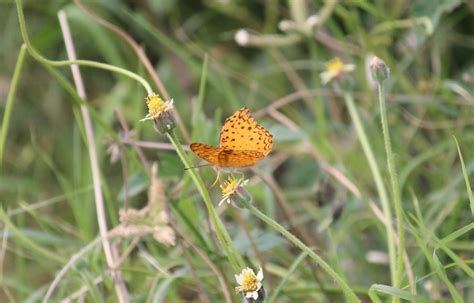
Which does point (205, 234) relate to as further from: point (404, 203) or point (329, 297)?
point (404, 203)

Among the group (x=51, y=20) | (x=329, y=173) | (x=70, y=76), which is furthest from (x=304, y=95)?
(x=70, y=76)

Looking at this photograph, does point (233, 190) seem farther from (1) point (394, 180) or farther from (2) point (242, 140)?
(1) point (394, 180)

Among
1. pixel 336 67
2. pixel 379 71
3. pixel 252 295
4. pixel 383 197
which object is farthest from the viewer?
pixel 336 67

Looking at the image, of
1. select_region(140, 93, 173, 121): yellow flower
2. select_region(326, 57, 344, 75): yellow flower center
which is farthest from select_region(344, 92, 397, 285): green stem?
select_region(140, 93, 173, 121): yellow flower

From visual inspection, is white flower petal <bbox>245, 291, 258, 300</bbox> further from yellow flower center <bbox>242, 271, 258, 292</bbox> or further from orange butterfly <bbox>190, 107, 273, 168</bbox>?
orange butterfly <bbox>190, 107, 273, 168</bbox>

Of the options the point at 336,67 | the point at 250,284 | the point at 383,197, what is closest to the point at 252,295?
the point at 250,284

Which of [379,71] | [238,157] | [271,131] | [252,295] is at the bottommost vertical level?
[252,295]
